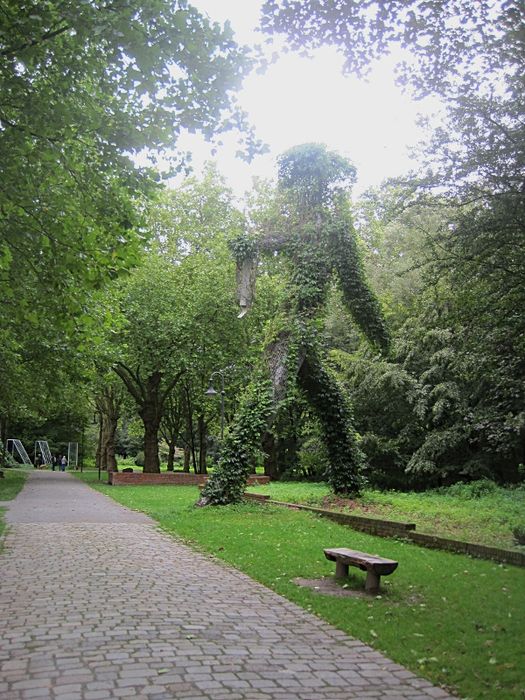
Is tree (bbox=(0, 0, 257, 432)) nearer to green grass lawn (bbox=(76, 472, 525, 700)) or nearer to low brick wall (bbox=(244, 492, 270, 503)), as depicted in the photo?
green grass lawn (bbox=(76, 472, 525, 700))

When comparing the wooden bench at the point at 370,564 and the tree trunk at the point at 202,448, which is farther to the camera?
the tree trunk at the point at 202,448

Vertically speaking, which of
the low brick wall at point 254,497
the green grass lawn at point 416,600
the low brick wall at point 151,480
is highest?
the low brick wall at point 151,480

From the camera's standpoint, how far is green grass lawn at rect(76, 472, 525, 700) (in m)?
4.82

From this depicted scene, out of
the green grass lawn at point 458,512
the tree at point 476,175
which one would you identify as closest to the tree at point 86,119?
the tree at point 476,175

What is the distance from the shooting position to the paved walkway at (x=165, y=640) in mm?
4289

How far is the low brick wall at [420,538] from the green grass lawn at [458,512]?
13.9 inches

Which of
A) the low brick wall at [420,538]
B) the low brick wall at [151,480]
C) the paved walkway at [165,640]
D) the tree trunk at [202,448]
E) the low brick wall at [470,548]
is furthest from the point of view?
the tree trunk at [202,448]

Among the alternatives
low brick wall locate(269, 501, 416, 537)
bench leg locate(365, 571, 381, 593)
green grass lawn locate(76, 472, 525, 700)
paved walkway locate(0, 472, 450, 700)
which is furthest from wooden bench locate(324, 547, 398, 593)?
low brick wall locate(269, 501, 416, 537)

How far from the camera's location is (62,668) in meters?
4.58

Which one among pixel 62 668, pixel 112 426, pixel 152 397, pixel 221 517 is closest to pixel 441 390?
pixel 221 517

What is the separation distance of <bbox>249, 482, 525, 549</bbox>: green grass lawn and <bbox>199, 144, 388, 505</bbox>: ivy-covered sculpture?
1.24 meters

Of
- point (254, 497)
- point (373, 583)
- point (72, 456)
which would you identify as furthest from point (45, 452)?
point (373, 583)

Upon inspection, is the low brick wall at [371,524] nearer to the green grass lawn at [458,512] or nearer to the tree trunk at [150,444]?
the green grass lawn at [458,512]

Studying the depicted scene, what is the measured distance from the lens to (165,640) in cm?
537
